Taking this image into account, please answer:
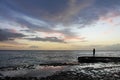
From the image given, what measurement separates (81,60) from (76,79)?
102 feet

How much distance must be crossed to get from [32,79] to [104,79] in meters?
9.29

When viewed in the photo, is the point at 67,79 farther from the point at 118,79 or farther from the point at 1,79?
the point at 1,79

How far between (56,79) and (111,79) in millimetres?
6940

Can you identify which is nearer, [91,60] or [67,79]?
[67,79]

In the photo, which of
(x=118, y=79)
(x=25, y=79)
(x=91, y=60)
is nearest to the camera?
(x=118, y=79)

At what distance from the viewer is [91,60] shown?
Result: 48625 millimetres

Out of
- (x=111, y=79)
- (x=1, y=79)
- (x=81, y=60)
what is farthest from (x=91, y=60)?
(x=1, y=79)

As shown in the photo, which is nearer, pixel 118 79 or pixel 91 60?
pixel 118 79

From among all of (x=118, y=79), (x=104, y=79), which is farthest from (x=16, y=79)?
(x=118, y=79)

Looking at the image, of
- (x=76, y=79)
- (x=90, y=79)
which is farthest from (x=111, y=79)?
(x=76, y=79)

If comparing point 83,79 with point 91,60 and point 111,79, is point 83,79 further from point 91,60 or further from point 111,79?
point 91,60

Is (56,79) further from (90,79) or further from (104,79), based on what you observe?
(104,79)

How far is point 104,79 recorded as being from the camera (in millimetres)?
19750

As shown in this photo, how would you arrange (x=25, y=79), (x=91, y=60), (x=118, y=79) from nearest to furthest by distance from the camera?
(x=118, y=79), (x=25, y=79), (x=91, y=60)
